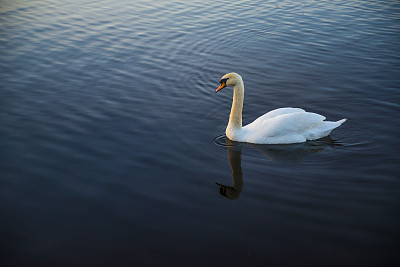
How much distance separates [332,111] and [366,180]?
11.5 ft

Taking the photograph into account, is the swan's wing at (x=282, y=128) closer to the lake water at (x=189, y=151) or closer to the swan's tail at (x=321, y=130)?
the swan's tail at (x=321, y=130)

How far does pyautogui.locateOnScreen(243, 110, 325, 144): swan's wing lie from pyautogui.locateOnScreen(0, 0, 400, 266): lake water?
8.3 inches

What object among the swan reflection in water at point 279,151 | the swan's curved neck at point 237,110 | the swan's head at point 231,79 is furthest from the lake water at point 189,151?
the swan's head at point 231,79

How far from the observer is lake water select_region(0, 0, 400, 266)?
636 cm

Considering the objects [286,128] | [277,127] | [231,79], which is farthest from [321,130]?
[231,79]

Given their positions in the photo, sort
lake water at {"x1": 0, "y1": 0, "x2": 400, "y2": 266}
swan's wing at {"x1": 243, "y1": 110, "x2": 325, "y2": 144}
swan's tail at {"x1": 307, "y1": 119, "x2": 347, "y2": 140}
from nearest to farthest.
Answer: lake water at {"x1": 0, "y1": 0, "x2": 400, "y2": 266}
swan's wing at {"x1": 243, "y1": 110, "x2": 325, "y2": 144}
swan's tail at {"x1": 307, "y1": 119, "x2": 347, "y2": 140}

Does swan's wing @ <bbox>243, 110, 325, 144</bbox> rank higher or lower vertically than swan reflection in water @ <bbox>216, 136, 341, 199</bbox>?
higher

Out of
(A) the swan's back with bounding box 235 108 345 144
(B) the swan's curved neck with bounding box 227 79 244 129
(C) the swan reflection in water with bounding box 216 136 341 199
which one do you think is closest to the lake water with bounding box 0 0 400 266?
(C) the swan reflection in water with bounding box 216 136 341 199

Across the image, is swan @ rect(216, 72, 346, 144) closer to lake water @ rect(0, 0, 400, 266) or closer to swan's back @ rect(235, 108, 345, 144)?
swan's back @ rect(235, 108, 345, 144)

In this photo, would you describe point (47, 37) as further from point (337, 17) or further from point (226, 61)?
point (337, 17)

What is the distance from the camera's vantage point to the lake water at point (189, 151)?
6363 millimetres

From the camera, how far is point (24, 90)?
12102 millimetres

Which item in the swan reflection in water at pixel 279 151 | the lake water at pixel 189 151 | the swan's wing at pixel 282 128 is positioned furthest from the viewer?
the swan's wing at pixel 282 128

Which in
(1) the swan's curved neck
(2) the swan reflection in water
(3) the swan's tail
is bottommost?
(2) the swan reflection in water
